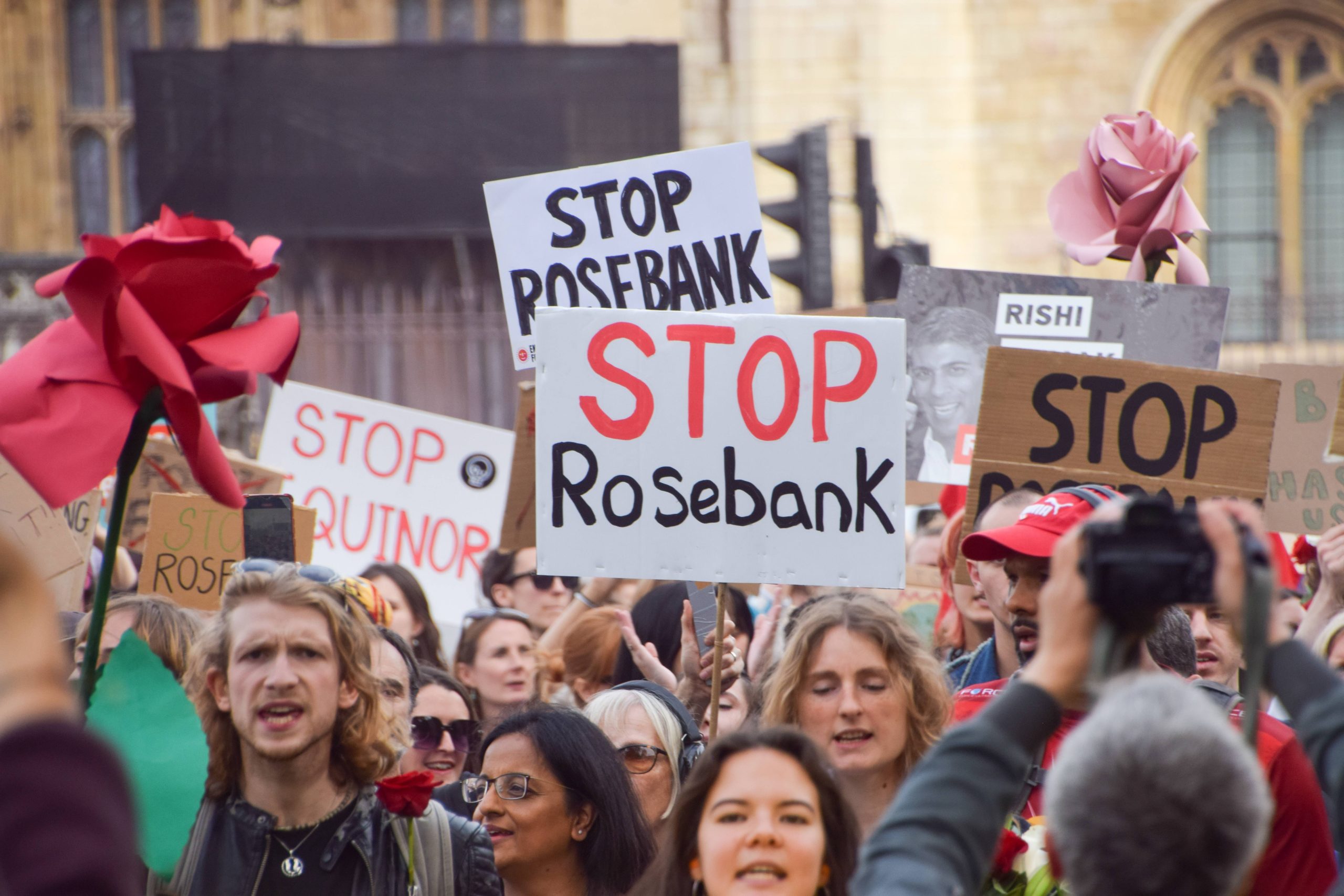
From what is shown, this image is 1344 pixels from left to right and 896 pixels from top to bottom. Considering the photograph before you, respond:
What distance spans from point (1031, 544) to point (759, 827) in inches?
39.8

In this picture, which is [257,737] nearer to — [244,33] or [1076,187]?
[1076,187]

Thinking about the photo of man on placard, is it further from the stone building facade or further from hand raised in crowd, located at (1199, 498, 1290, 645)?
the stone building facade

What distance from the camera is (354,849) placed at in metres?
3.17

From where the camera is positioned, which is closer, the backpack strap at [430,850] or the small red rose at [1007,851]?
the small red rose at [1007,851]

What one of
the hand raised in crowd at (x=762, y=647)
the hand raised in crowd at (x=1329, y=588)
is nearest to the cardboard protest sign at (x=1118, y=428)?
the hand raised in crowd at (x=1329, y=588)

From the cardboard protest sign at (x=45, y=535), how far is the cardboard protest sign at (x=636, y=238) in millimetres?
1328

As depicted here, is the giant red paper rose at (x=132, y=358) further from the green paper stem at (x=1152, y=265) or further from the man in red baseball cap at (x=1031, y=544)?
the green paper stem at (x=1152, y=265)

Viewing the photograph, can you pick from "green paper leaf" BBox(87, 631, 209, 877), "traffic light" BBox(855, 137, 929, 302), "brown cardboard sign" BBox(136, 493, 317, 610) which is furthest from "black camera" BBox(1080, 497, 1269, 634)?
"traffic light" BBox(855, 137, 929, 302)

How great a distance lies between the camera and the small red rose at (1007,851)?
271 centimetres

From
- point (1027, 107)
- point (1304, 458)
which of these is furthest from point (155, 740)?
point (1027, 107)

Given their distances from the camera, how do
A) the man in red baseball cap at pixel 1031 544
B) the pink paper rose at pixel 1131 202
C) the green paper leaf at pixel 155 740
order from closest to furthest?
the green paper leaf at pixel 155 740 → the man in red baseball cap at pixel 1031 544 → the pink paper rose at pixel 1131 202

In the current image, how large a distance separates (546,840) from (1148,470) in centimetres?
192

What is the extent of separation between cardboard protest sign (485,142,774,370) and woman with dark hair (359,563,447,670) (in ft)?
3.81

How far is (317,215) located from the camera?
16.1 meters
